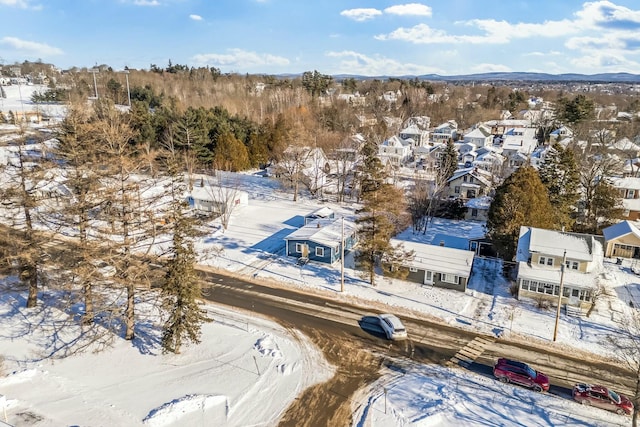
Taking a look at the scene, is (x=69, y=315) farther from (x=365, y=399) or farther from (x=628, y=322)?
(x=628, y=322)

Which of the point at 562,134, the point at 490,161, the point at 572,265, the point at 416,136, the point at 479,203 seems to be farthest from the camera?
the point at 416,136

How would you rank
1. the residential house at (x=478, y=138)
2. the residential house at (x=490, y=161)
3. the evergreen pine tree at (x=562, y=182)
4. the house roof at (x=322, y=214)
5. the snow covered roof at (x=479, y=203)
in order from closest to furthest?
the evergreen pine tree at (x=562, y=182), the house roof at (x=322, y=214), the snow covered roof at (x=479, y=203), the residential house at (x=490, y=161), the residential house at (x=478, y=138)

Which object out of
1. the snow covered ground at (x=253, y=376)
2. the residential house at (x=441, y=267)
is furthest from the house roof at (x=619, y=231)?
the residential house at (x=441, y=267)

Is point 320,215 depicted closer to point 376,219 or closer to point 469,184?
point 376,219

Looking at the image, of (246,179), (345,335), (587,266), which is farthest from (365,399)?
(246,179)

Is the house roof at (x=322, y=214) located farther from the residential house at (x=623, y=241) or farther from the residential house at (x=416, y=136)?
the residential house at (x=416, y=136)

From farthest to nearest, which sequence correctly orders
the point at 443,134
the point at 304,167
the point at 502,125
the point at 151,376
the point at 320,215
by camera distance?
1. the point at 502,125
2. the point at 443,134
3. the point at 304,167
4. the point at 320,215
5. the point at 151,376

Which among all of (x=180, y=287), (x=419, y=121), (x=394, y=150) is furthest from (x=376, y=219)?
(x=419, y=121)
